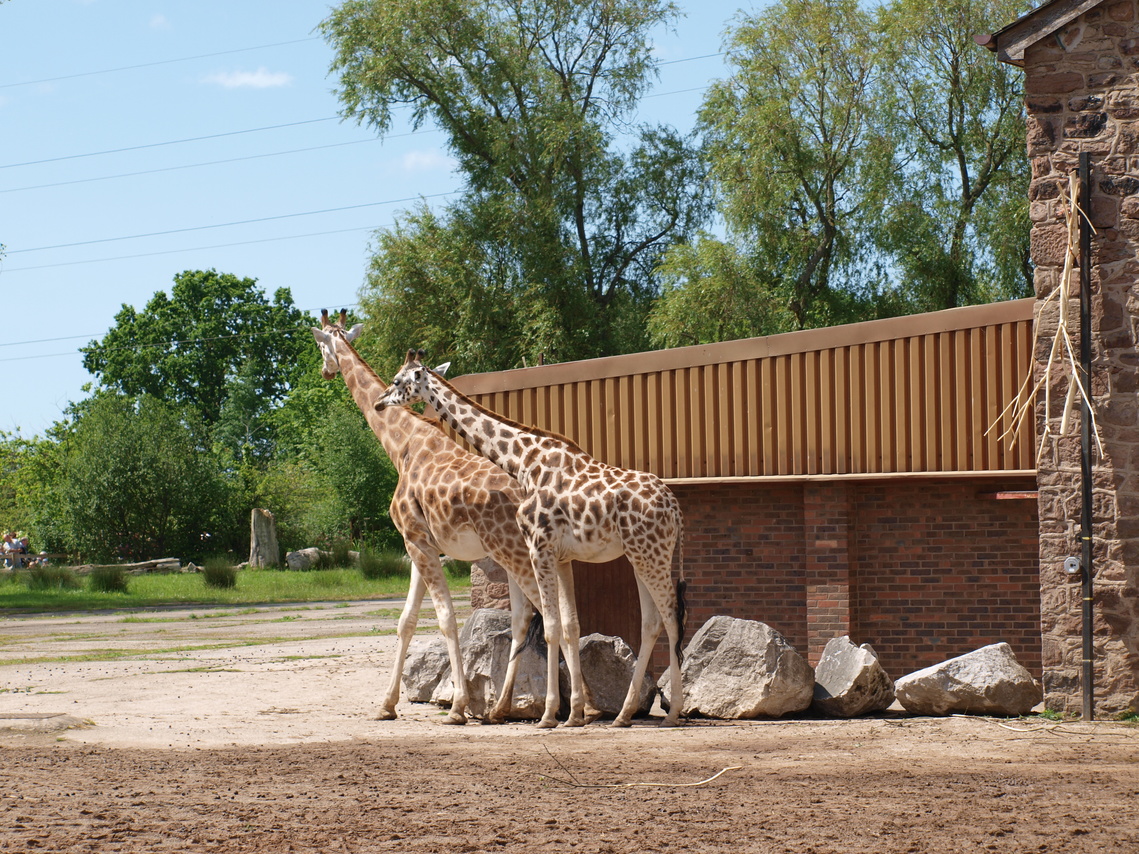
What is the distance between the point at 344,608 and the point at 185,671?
1143 centimetres

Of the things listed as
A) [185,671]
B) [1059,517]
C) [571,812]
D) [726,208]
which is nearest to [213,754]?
[571,812]

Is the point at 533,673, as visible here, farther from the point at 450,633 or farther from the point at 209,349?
the point at 209,349

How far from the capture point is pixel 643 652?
11.1m

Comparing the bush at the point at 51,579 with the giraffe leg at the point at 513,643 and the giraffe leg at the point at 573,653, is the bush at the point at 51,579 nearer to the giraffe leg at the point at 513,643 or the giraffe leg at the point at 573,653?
the giraffe leg at the point at 513,643

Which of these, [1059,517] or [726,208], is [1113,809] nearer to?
[1059,517]

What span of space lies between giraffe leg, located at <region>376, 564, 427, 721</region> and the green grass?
17.0 m

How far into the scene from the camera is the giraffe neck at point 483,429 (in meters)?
11.7

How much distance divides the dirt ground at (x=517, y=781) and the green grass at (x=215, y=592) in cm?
1561

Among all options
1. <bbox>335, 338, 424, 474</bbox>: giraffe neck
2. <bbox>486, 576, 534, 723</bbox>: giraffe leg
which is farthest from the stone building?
<bbox>335, 338, 424, 474</bbox>: giraffe neck

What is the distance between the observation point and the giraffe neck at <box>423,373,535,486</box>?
38.3 ft

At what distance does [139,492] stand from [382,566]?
11647 mm

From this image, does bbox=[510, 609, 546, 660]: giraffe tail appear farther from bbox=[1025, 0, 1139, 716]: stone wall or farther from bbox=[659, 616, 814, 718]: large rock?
bbox=[1025, 0, 1139, 716]: stone wall

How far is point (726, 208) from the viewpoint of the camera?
29.2m

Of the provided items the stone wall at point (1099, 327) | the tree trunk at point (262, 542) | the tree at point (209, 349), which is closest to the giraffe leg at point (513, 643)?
the stone wall at point (1099, 327)
